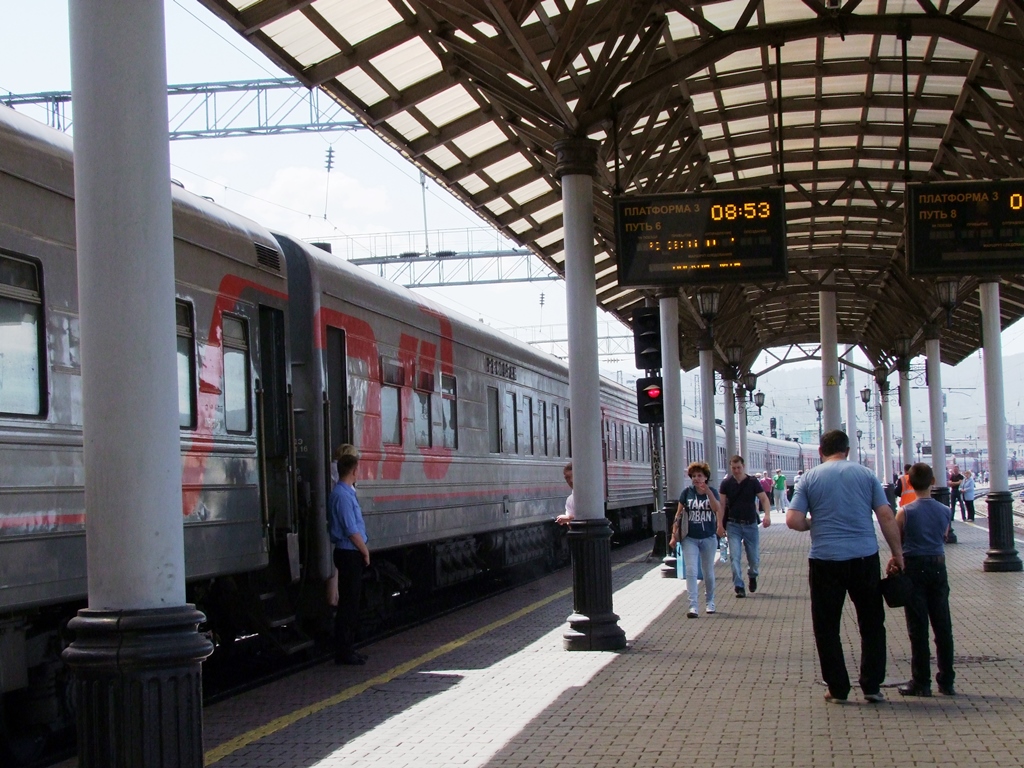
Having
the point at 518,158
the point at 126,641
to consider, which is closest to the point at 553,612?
the point at 518,158

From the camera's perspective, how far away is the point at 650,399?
1789 centimetres

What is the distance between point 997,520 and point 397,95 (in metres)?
11.1

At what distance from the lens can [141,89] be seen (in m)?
4.90

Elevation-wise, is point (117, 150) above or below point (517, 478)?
above

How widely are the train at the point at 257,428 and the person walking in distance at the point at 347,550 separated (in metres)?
0.14

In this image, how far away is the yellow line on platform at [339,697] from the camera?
777 cm

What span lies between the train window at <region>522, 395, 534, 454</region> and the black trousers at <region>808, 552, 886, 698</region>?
1093 centimetres

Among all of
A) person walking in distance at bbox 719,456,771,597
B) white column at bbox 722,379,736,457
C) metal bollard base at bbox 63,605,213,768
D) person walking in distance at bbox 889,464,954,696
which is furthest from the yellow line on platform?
white column at bbox 722,379,736,457

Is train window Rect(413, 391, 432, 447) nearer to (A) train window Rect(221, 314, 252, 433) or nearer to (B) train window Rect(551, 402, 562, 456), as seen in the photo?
(A) train window Rect(221, 314, 252, 433)

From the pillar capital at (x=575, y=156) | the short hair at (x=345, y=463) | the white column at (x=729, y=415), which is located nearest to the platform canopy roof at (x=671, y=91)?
the pillar capital at (x=575, y=156)

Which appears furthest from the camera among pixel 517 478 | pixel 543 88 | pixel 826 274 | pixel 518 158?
pixel 826 274

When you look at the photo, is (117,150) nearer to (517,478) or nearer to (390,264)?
(517,478)

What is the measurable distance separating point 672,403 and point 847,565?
1222 cm

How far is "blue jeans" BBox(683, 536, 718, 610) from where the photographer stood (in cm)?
1410
